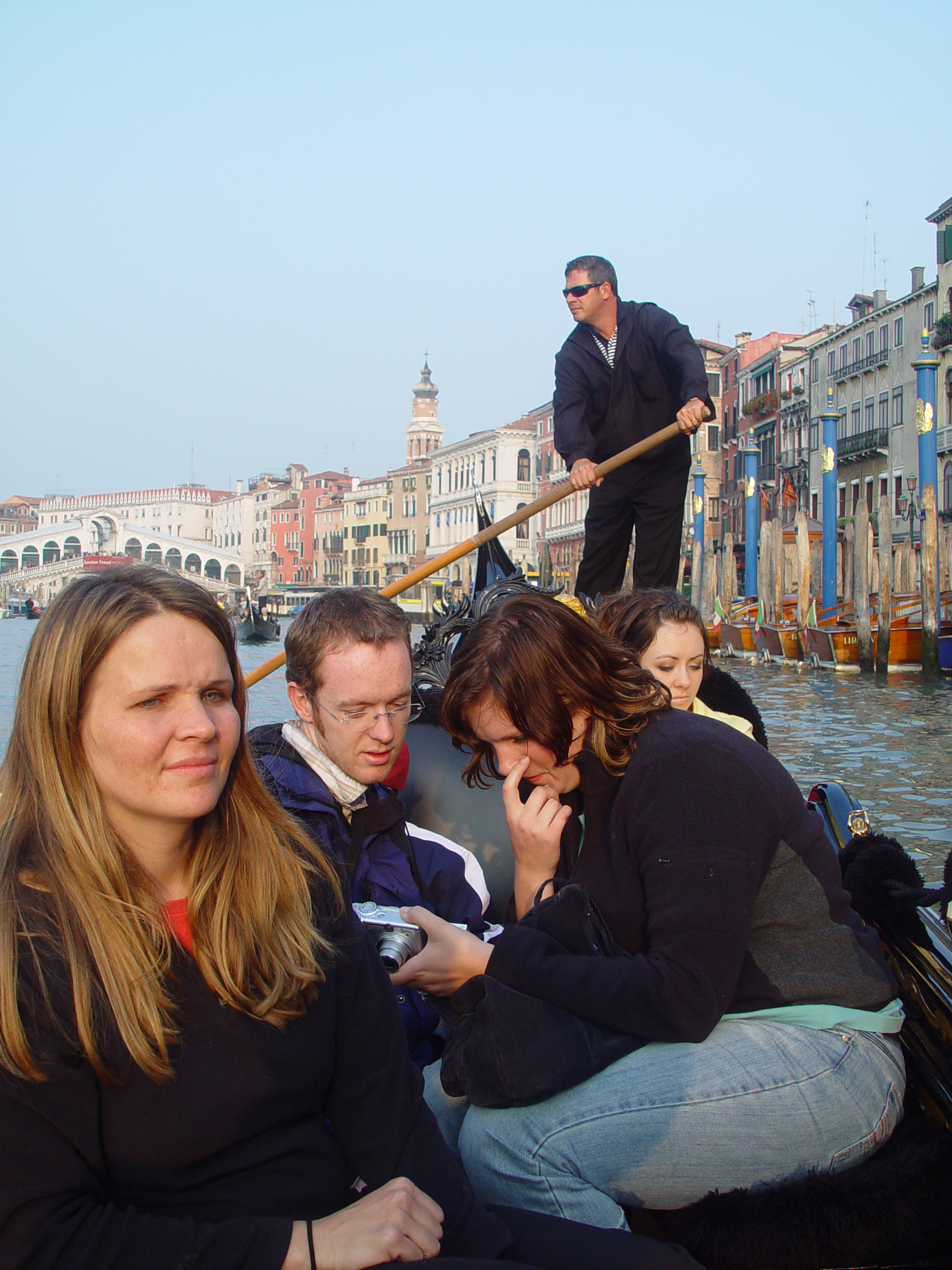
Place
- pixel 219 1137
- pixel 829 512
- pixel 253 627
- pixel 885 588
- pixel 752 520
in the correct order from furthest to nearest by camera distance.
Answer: pixel 253 627 < pixel 752 520 < pixel 829 512 < pixel 885 588 < pixel 219 1137

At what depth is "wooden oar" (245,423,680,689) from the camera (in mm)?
2711

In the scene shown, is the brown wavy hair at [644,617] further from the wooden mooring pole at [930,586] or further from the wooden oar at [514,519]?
the wooden mooring pole at [930,586]

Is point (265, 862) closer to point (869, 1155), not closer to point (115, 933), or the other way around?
point (115, 933)

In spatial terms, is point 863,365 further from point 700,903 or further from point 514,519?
point 700,903

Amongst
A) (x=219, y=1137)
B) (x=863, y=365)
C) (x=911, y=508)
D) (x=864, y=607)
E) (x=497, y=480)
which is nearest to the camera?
(x=219, y=1137)

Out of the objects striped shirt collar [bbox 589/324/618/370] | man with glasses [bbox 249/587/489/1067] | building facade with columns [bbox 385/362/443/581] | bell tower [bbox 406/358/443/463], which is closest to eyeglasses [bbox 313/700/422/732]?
man with glasses [bbox 249/587/489/1067]

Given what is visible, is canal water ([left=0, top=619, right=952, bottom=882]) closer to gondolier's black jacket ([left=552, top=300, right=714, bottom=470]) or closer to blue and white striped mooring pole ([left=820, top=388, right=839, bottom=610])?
gondolier's black jacket ([left=552, top=300, right=714, bottom=470])

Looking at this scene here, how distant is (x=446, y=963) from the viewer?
42.4 inches

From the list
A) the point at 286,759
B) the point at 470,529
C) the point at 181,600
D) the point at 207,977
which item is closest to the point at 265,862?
the point at 207,977

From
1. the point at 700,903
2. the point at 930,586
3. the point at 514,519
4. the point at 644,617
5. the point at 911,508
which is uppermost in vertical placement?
the point at 911,508

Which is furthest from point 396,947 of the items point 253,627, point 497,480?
point 497,480

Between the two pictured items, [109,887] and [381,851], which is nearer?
[109,887]

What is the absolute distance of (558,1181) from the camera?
1013 millimetres

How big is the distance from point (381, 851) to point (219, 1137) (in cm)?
62
